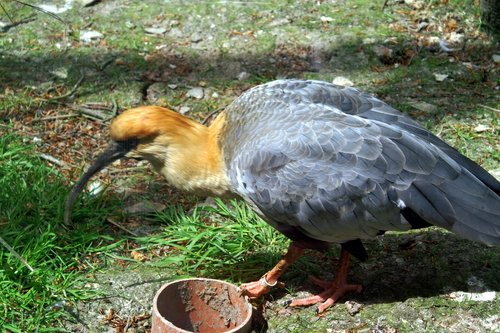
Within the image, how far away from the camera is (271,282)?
4.75 metres

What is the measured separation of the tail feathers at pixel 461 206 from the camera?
436cm

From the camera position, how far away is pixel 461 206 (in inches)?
174

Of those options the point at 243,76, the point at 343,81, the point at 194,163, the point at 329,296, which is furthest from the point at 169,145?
the point at 343,81

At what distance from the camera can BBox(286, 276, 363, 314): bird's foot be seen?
15.6 feet

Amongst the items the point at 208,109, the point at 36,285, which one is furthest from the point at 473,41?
the point at 36,285

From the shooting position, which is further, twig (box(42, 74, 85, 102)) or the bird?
twig (box(42, 74, 85, 102))

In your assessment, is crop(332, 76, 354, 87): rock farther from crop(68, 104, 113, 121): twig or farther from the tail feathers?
the tail feathers

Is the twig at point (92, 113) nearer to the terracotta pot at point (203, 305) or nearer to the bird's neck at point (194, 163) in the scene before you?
the bird's neck at point (194, 163)

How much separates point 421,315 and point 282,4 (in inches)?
165

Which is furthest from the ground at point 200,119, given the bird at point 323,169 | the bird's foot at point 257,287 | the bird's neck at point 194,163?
the bird's neck at point 194,163

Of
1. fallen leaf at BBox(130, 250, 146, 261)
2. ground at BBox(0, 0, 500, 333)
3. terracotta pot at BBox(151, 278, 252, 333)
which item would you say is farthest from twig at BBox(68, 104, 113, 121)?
terracotta pot at BBox(151, 278, 252, 333)

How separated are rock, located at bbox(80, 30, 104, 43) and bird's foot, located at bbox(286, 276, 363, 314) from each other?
364cm

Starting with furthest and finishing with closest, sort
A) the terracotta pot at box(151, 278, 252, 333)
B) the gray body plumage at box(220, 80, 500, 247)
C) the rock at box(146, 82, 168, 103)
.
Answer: the rock at box(146, 82, 168, 103), the terracotta pot at box(151, 278, 252, 333), the gray body plumage at box(220, 80, 500, 247)

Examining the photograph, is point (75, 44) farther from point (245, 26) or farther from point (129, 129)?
point (129, 129)
